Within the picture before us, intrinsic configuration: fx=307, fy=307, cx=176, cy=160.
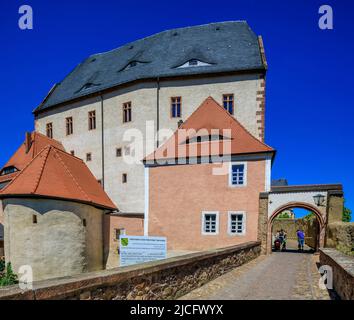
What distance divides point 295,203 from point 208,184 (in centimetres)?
473

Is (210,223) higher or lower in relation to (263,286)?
lower

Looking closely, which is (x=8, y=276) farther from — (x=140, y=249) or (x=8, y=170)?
(x=8, y=170)

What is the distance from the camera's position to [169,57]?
26.7m

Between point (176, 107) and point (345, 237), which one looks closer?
point (345, 237)

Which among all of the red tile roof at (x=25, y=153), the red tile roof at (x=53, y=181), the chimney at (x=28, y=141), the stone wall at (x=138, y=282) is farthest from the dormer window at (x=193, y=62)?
the stone wall at (x=138, y=282)

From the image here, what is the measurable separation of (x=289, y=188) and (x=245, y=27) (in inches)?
705

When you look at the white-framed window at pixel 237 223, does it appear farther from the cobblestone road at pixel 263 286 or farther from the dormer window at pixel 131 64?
the dormer window at pixel 131 64

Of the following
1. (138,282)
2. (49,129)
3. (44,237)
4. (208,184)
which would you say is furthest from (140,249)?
(49,129)

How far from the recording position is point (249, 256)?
12453 millimetres

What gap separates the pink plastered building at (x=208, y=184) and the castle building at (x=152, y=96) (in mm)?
3567

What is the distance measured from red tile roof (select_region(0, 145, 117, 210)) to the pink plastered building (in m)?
3.96
